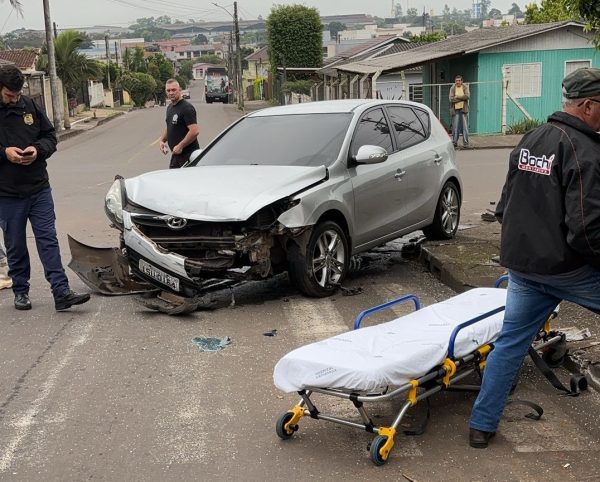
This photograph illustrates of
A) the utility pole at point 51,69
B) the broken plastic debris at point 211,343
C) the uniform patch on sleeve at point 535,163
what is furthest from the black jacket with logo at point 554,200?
the utility pole at point 51,69

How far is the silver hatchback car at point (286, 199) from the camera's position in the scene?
690 cm

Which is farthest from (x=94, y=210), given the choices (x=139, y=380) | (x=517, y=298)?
(x=517, y=298)

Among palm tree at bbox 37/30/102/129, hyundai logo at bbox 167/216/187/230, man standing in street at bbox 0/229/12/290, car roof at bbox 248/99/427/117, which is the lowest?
man standing in street at bbox 0/229/12/290

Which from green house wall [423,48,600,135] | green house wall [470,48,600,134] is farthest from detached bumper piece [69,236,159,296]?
green house wall [470,48,600,134]

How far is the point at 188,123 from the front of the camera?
1029 cm

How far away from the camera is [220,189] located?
7.11 m

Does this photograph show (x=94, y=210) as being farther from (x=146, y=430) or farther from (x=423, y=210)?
(x=146, y=430)

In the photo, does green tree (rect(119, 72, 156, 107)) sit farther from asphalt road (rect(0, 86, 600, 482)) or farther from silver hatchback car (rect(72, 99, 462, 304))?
asphalt road (rect(0, 86, 600, 482))

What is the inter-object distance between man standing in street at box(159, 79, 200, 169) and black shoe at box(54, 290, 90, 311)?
10.8 ft

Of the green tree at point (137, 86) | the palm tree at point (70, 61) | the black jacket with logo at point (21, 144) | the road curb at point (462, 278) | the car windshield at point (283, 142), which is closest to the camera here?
the road curb at point (462, 278)

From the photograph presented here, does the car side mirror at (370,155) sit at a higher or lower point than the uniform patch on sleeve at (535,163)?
lower

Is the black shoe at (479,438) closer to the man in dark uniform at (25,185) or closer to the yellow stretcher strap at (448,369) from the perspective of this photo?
the yellow stretcher strap at (448,369)

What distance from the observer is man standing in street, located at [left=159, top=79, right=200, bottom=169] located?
1023 centimetres

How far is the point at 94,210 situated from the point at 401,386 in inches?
385
